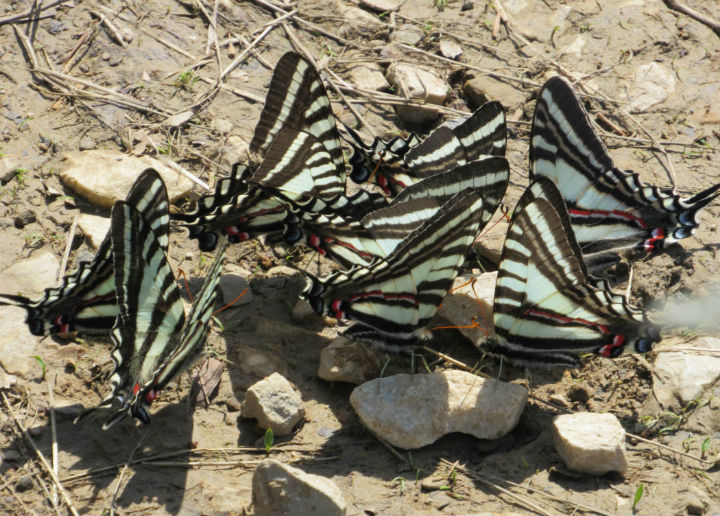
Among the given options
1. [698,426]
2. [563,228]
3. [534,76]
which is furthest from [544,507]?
[534,76]

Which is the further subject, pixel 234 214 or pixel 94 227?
pixel 94 227

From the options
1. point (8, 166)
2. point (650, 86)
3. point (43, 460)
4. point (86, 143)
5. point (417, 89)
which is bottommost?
point (43, 460)

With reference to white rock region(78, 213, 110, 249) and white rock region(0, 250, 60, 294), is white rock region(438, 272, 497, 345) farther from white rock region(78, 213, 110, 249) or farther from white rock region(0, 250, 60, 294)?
white rock region(0, 250, 60, 294)

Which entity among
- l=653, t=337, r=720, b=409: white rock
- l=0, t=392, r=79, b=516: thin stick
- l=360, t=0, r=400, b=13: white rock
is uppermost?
l=360, t=0, r=400, b=13: white rock

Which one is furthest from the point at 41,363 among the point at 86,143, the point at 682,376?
the point at 682,376

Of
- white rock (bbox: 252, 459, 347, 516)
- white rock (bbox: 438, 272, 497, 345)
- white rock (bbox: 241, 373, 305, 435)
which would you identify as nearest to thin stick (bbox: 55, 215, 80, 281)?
white rock (bbox: 241, 373, 305, 435)

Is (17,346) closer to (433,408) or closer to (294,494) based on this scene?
(294,494)

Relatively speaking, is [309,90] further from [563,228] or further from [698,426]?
[698,426]

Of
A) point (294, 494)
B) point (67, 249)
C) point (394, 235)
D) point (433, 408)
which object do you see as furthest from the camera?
point (67, 249)
